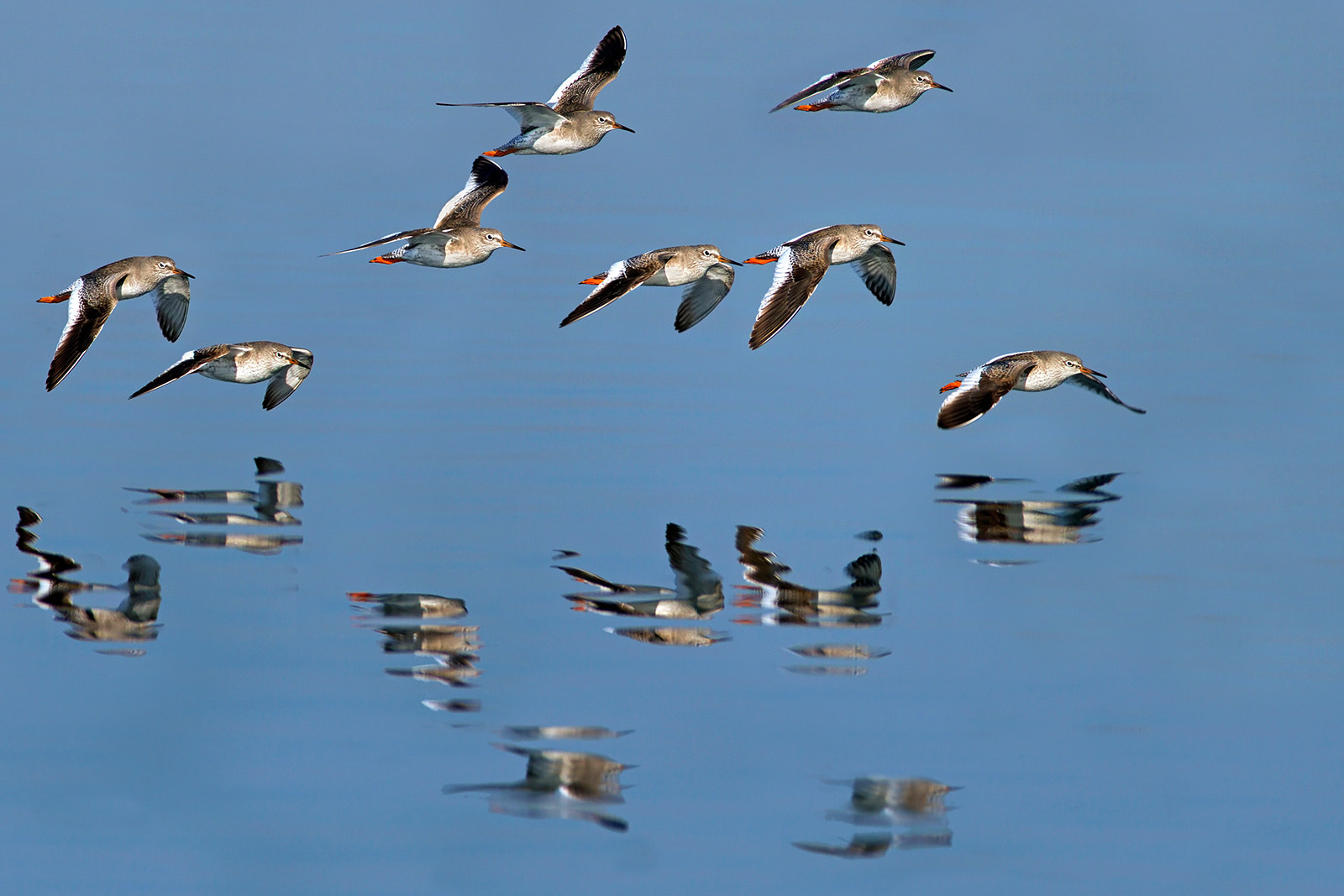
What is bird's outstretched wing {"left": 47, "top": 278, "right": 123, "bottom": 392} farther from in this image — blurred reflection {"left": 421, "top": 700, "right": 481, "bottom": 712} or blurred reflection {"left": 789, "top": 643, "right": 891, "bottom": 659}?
blurred reflection {"left": 789, "top": 643, "right": 891, "bottom": 659}

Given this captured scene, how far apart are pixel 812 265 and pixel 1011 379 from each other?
335cm

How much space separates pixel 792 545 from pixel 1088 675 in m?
4.05

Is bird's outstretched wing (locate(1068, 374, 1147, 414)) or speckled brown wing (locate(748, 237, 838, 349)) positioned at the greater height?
speckled brown wing (locate(748, 237, 838, 349))

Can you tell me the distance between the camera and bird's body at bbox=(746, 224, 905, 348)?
21.8 m

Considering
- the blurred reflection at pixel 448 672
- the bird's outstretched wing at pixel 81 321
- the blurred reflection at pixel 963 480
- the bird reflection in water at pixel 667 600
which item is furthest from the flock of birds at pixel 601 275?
the blurred reflection at pixel 448 672

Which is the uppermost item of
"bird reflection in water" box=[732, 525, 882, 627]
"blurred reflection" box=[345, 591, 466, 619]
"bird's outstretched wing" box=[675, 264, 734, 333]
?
"bird's outstretched wing" box=[675, 264, 734, 333]

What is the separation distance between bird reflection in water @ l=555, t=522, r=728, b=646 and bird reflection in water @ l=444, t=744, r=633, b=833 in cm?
252

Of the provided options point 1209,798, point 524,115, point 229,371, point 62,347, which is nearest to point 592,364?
point 524,115

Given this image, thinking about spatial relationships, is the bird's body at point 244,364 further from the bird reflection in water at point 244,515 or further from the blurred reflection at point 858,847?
the blurred reflection at point 858,847

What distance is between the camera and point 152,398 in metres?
24.0

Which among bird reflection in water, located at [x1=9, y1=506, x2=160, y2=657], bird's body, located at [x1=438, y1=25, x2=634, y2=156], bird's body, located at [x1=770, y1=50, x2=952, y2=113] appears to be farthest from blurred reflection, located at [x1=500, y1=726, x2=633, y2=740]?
bird's body, located at [x1=770, y1=50, x2=952, y2=113]

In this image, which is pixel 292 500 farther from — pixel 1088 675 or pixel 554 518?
pixel 1088 675

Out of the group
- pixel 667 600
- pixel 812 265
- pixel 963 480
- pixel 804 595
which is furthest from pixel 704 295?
pixel 667 600

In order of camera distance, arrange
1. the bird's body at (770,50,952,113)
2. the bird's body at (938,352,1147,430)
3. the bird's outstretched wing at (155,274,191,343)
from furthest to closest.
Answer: the bird's body at (770,50,952,113)
the bird's outstretched wing at (155,274,191,343)
the bird's body at (938,352,1147,430)
